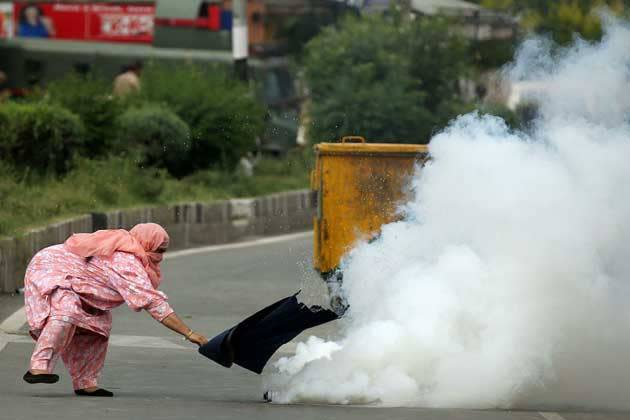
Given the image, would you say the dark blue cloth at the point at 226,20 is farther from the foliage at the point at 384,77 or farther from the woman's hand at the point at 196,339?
the woman's hand at the point at 196,339

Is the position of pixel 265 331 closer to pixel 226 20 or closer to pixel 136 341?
pixel 136 341

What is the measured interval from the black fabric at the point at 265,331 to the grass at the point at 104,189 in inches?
231

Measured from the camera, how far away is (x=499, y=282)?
384 inches

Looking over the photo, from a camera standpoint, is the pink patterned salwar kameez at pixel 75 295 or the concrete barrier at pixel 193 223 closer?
the pink patterned salwar kameez at pixel 75 295

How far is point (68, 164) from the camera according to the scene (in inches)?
856

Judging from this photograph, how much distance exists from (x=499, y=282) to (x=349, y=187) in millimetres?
6012

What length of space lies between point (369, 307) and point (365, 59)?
70.2 ft

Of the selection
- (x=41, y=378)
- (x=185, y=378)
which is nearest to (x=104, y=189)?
(x=185, y=378)

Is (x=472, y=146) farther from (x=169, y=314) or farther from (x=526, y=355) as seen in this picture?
(x=169, y=314)

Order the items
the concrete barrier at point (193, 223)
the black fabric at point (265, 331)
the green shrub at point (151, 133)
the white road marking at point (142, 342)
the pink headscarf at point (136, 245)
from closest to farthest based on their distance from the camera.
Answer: the pink headscarf at point (136, 245), the black fabric at point (265, 331), the white road marking at point (142, 342), the concrete barrier at point (193, 223), the green shrub at point (151, 133)

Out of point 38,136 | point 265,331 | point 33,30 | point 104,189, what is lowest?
point 104,189

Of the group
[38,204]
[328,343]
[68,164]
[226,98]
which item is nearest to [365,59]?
[226,98]

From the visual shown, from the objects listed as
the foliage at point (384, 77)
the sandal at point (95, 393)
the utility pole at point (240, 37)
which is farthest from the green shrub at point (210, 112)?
the sandal at point (95, 393)

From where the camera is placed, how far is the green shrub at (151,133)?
74.7 feet
